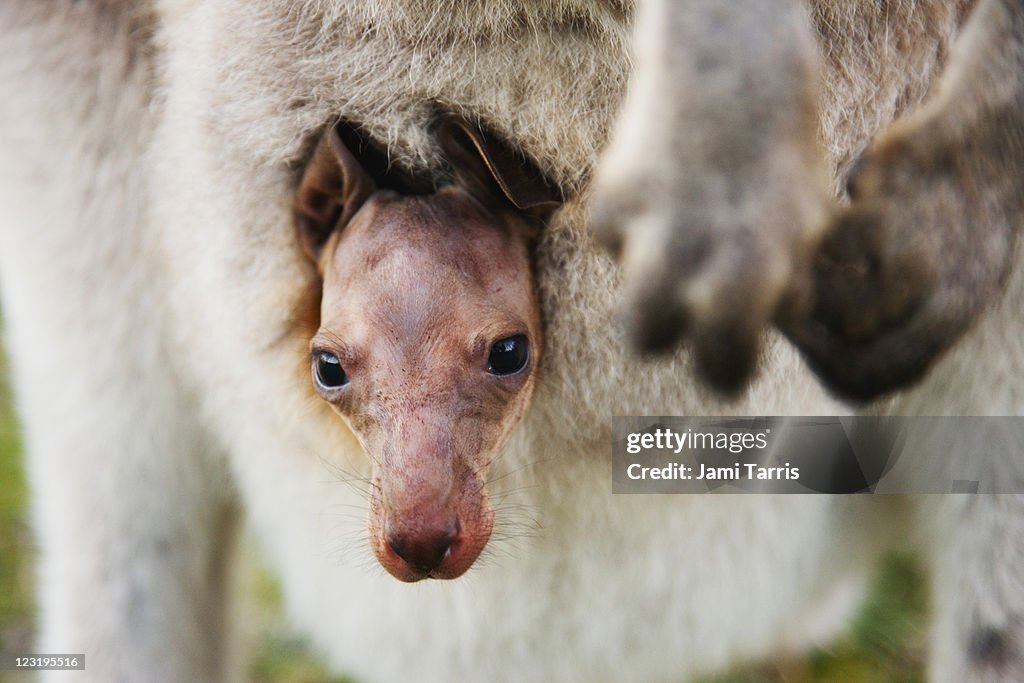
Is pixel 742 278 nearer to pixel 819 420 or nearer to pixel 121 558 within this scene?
pixel 819 420

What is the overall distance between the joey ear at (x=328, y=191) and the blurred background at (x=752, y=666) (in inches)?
38.9

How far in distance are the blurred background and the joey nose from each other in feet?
3.60

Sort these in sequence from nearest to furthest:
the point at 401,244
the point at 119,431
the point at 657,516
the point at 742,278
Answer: the point at 742,278 < the point at 401,244 < the point at 657,516 < the point at 119,431

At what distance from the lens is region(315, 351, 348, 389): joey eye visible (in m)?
0.97

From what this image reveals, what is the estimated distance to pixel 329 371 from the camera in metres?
0.98

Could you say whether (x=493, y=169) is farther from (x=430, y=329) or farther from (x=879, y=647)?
(x=879, y=647)

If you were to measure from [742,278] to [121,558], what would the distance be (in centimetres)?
108

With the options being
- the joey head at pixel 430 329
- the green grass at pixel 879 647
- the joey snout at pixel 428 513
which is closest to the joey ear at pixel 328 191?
the joey head at pixel 430 329

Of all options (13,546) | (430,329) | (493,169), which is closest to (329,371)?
(430,329)

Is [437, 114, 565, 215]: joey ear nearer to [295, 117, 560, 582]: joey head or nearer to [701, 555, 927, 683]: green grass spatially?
[295, 117, 560, 582]: joey head

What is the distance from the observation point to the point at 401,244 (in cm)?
97

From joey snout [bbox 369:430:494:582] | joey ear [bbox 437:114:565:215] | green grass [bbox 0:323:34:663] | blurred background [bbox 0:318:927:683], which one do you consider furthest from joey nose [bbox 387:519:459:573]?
green grass [bbox 0:323:34:663]

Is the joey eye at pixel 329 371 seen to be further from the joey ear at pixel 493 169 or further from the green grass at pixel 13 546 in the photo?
the green grass at pixel 13 546

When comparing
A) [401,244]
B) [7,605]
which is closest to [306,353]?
[401,244]
